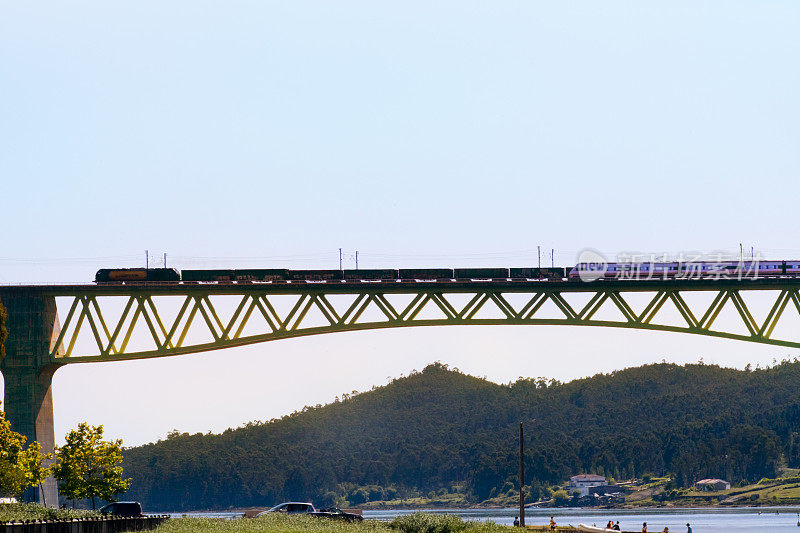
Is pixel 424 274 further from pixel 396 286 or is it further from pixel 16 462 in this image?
pixel 16 462

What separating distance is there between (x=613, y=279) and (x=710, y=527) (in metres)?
72.6

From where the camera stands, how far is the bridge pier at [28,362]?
66812 mm

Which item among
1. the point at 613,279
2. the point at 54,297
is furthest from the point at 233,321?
the point at 613,279

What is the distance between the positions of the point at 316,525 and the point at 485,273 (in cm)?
3097

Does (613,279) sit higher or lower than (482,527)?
higher

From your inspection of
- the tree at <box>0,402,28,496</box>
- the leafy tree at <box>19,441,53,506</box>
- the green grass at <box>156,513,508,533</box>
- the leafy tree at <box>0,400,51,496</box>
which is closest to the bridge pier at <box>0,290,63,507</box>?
the leafy tree at <box>19,441,53,506</box>

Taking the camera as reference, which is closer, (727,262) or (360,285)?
(360,285)

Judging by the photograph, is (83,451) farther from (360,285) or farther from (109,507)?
(360,285)

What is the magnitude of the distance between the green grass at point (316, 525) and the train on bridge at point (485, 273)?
2287cm

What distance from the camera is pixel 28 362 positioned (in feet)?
219

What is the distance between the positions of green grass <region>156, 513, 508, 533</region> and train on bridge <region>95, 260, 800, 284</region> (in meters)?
22.9

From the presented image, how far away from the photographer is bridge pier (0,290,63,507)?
66812 mm

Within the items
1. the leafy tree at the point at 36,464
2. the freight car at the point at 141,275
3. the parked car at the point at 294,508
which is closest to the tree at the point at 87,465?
the leafy tree at the point at 36,464

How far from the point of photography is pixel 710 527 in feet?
438
